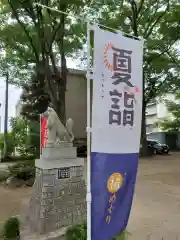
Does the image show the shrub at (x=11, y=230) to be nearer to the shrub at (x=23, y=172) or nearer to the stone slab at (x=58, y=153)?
the stone slab at (x=58, y=153)

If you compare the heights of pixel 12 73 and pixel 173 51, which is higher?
pixel 173 51

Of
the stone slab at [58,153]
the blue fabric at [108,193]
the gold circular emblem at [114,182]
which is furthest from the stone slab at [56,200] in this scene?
the gold circular emblem at [114,182]

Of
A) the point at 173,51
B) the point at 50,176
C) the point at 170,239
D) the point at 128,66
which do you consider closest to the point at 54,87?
the point at 173,51

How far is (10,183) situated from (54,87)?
579 cm

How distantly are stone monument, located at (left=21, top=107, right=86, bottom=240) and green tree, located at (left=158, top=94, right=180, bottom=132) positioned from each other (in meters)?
17.5

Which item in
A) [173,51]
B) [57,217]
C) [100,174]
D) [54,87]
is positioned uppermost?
[173,51]

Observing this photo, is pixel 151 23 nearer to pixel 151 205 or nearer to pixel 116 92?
pixel 151 205

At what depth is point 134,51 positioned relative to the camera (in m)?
2.48

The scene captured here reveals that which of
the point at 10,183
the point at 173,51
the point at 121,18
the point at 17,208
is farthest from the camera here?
the point at 173,51

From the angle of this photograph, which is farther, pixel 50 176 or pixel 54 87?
pixel 54 87

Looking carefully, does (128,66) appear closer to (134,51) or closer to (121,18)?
(134,51)

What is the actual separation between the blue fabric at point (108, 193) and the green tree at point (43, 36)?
9.29m

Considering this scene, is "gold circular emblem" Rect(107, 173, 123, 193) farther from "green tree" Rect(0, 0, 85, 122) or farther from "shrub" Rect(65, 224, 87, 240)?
"green tree" Rect(0, 0, 85, 122)

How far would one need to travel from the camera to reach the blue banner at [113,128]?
7.28 ft
